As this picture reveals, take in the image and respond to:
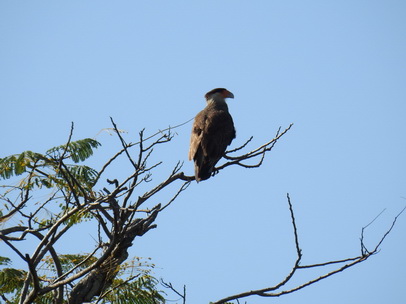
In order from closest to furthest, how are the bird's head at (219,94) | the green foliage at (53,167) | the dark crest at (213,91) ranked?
the green foliage at (53,167), the bird's head at (219,94), the dark crest at (213,91)

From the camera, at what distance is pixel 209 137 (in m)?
8.23

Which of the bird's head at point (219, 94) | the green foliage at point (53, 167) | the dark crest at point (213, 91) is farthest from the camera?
the dark crest at point (213, 91)

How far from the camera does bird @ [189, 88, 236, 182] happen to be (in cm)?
767

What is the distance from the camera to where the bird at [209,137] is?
25.2 feet

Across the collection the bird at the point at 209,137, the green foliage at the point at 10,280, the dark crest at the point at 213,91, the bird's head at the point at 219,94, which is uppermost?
the dark crest at the point at 213,91

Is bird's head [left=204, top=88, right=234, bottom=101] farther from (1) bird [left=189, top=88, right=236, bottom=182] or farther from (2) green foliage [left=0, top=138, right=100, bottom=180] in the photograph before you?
(2) green foliage [left=0, top=138, right=100, bottom=180]

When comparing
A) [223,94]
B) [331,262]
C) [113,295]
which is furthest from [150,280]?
[223,94]

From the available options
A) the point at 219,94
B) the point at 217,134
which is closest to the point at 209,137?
the point at 217,134

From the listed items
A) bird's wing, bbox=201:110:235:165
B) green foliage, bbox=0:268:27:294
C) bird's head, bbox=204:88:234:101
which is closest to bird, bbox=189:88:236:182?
bird's wing, bbox=201:110:235:165

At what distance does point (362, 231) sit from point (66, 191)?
112 inches

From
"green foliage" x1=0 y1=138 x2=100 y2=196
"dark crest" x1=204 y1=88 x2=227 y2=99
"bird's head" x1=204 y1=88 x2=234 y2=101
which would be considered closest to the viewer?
"green foliage" x1=0 y1=138 x2=100 y2=196

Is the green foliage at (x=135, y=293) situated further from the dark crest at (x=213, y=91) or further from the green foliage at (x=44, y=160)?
the dark crest at (x=213, y=91)

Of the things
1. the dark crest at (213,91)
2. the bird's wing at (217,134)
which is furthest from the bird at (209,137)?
the dark crest at (213,91)

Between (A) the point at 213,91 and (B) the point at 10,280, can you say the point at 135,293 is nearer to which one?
(B) the point at 10,280
